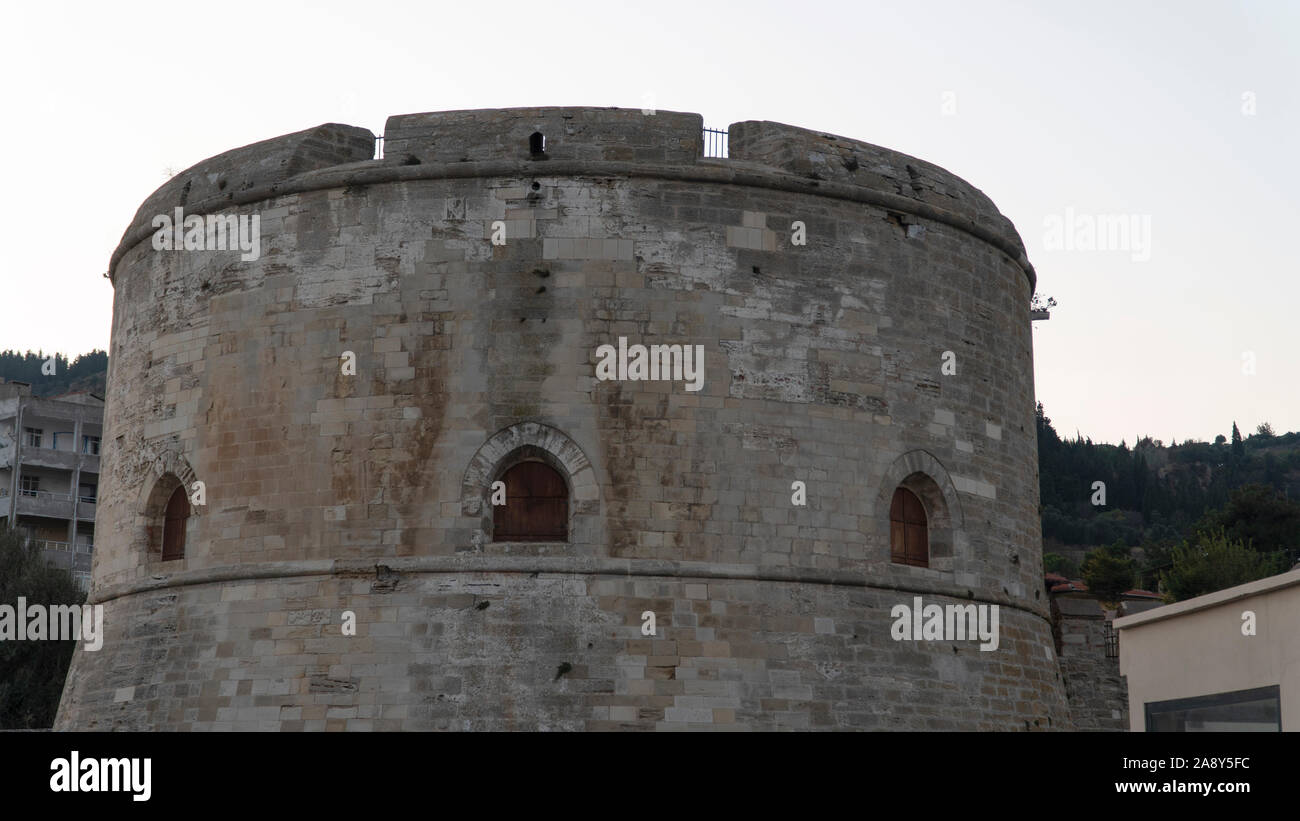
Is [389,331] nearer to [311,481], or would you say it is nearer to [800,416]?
[311,481]

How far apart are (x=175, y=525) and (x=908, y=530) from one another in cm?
663

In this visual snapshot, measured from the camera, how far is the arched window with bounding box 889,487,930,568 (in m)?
13.1

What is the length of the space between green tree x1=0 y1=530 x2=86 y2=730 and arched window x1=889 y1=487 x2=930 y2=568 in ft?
47.5

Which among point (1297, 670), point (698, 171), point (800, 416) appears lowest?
point (1297, 670)

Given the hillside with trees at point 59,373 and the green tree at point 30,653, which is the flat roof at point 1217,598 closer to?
the green tree at point 30,653

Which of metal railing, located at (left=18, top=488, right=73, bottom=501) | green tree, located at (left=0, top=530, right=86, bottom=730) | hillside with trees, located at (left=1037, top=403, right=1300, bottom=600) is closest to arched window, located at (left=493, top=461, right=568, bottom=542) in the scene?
hillside with trees, located at (left=1037, top=403, right=1300, bottom=600)

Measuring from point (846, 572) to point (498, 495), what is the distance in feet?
9.84

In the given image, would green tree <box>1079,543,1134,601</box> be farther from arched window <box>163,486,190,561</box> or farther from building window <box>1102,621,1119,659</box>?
arched window <box>163,486,190,561</box>

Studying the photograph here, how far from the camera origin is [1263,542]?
44594 millimetres

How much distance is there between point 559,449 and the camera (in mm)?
12133

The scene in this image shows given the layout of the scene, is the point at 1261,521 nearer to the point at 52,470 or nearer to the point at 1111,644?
the point at 1111,644

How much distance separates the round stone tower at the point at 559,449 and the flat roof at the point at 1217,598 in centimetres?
189

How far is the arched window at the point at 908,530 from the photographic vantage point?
42.9 ft
